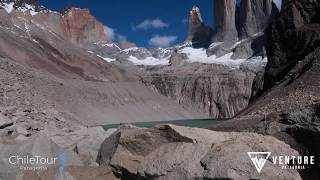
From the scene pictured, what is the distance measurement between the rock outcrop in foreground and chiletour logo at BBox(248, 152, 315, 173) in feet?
0.25

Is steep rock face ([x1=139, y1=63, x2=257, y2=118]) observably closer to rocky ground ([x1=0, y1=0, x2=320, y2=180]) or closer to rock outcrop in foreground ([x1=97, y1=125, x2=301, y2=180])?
rocky ground ([x1=0, y1=0, x2=320, y2=180])

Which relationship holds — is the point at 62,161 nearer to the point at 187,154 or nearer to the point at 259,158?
the point at 187,154

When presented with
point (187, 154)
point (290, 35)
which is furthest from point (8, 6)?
point (187, 154)

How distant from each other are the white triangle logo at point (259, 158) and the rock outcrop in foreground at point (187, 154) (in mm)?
60

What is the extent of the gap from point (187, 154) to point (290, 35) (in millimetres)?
60776

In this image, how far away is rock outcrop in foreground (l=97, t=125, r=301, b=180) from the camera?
7.34 meters

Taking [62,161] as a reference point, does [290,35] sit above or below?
above

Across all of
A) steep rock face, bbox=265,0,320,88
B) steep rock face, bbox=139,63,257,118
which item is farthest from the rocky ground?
steep rock face, bbox=139,63,257,118

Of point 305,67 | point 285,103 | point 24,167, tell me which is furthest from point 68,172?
point 305,67

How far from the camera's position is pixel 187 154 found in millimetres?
8234

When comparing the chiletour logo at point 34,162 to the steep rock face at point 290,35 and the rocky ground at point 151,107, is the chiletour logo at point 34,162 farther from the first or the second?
the steep rock face at point 290,35

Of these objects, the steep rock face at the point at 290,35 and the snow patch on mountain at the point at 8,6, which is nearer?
the steep rock face at the point at 290,35

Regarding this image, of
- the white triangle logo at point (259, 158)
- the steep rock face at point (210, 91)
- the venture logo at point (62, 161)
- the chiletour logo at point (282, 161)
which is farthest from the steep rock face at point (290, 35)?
the steep rock face at point (210, 91)

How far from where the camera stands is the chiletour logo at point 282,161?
7.38m
